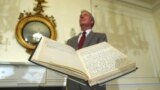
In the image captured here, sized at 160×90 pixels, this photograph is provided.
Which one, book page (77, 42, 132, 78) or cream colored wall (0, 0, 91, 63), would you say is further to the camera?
cream colored wall (0, 0, 91, 63)

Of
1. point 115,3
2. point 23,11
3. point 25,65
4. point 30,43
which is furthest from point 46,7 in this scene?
point 115,3

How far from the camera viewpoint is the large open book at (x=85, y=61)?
81cm

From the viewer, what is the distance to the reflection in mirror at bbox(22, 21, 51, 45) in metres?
1.98

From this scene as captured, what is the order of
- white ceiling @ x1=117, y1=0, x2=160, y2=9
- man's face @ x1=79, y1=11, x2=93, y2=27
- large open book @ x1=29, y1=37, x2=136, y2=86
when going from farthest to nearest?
1. white ceiling @ x1=117, y1=0, x2=160, y2=9
2. man's face @ x1=79, y1=11, x2=93, y2=27
3. large open book @ x1=29, y1=37, x2=136, y2=86

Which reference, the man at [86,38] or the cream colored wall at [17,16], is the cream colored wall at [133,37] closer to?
the cream colored wall at [17,16]

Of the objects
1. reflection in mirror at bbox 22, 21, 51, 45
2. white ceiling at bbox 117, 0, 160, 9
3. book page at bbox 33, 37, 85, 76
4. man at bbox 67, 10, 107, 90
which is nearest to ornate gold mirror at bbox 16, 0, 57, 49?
reflection in mirror at bbox 22, 21, 51, 45

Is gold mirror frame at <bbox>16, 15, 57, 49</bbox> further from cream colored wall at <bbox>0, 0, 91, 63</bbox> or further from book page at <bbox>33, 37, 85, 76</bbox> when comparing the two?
book page at <bbox>33, 37, 85, 76</bbox>

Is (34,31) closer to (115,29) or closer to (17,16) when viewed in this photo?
(17,16)

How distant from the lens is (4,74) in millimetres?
1779

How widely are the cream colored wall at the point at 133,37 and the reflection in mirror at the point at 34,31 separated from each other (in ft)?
2.30

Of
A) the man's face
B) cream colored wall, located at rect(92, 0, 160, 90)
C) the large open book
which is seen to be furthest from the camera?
cream colored wall, located at rect(92, 0, 160, 90)

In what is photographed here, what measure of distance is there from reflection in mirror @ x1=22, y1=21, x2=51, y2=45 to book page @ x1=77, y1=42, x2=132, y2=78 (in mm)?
1090

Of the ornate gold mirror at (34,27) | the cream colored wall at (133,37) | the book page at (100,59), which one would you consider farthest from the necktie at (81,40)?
the cream colored wall at (133,37)

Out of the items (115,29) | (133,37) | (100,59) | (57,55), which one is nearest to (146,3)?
(133,37)
